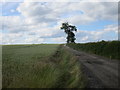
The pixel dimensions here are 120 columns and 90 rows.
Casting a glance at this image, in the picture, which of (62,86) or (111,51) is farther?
(111,51)

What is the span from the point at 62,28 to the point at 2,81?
95.8 m

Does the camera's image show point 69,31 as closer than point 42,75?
No

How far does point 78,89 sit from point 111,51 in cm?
1373

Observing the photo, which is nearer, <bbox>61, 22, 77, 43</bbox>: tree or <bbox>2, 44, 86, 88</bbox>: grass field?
<bbox>2, 44, 86, 88</bbox>: grass field

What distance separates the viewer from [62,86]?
404 inches

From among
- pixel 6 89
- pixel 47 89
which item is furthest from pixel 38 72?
pixel 47 89

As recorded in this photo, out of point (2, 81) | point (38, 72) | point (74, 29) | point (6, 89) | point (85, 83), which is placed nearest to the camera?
point (85, 83)

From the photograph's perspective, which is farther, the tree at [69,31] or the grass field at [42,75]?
the tree at [69,31]

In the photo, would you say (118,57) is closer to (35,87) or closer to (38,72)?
(38,72)

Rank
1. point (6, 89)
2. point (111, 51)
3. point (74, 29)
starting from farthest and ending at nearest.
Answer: point (74, 29)
point (111, 51)
point (6, 89)

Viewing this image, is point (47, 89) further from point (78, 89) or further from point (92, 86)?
point (92, 86)

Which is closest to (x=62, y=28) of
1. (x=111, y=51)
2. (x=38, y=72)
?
(x=111, y=51)

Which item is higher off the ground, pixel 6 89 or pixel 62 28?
pixel 62 28

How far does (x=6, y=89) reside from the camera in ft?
35.8
